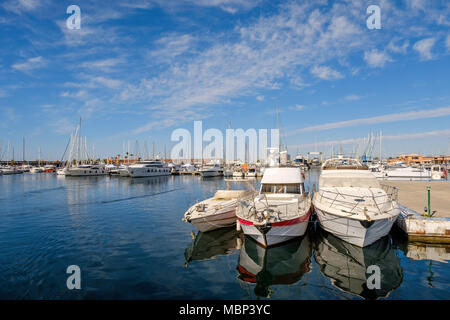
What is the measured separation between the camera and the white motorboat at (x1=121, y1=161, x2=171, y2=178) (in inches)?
3282

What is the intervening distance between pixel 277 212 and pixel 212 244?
15.3 feet

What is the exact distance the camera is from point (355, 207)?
14094 millimetres

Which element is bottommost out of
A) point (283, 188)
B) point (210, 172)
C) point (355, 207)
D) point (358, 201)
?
point (210, 172)

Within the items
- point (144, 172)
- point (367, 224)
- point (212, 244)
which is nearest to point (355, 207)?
point (367, 224)

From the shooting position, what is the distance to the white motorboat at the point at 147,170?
8338 centimetres

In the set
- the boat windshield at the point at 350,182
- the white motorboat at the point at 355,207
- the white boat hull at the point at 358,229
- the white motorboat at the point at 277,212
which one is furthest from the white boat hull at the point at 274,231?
the boat windshield at the point at 350,182

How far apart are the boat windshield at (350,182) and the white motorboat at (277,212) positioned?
1979 mm

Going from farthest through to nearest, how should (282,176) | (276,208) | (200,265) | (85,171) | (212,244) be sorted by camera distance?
(85,171), (282,176), (212,244), (276,208), (200,265)

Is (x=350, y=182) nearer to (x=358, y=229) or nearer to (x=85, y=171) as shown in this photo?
(x=358, y=229)

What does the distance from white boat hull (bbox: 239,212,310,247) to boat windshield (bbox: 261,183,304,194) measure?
370 cm

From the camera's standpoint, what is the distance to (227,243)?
52.1 ft

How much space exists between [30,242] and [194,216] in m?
10.0

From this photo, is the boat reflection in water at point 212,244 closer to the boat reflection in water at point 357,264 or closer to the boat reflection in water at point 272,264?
the boat reflection in water at point 272,264
